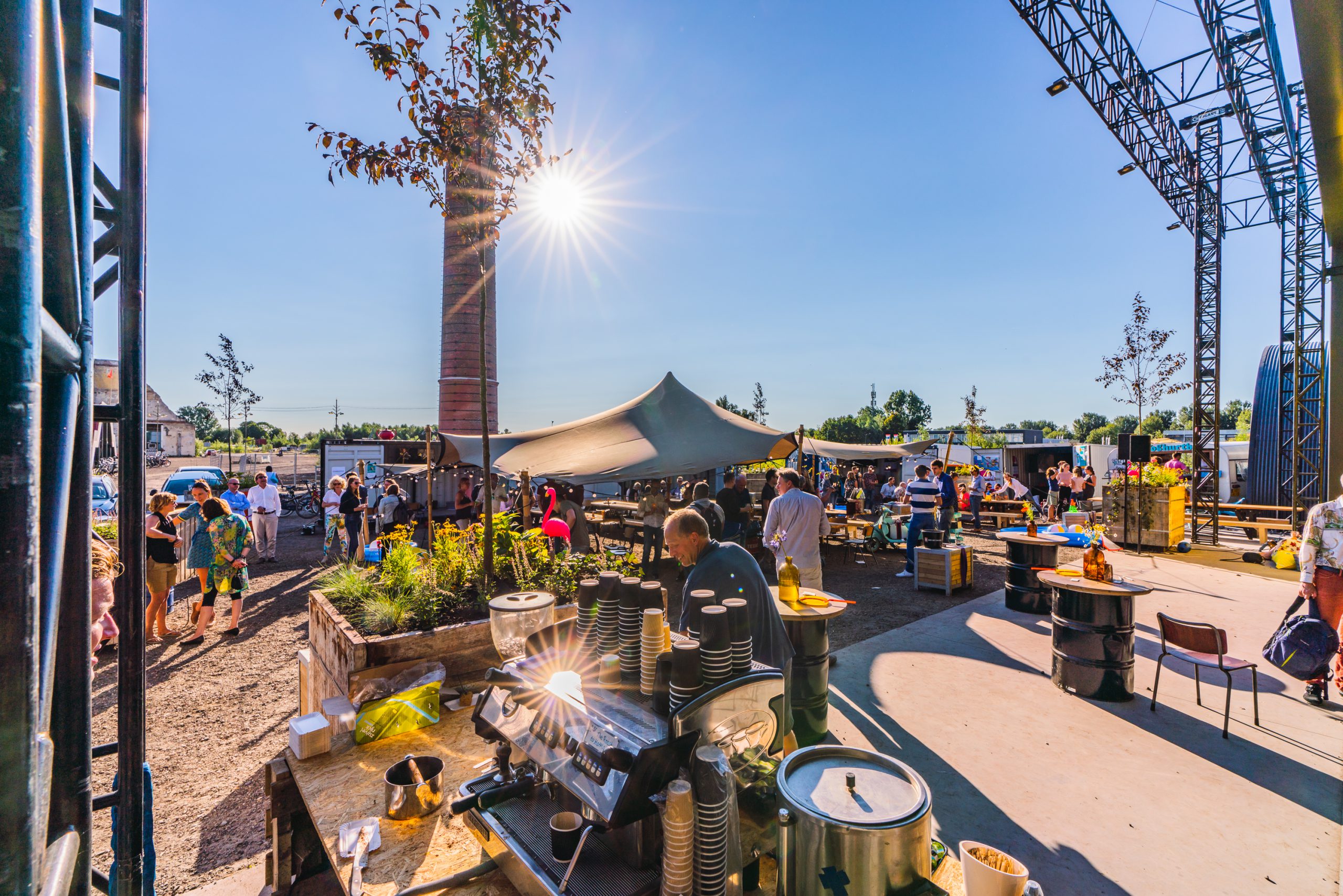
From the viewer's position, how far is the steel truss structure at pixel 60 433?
2.08 ft

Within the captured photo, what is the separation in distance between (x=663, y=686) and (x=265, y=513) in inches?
517

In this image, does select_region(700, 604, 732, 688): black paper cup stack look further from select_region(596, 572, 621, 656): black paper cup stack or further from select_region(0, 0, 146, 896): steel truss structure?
select_region(0, 0, 146, 896): steel truss structure

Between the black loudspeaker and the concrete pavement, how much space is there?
289 inches

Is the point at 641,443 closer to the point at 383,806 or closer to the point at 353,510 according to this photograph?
A: the point at 353,510

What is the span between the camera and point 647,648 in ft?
6.02

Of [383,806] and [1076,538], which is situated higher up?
[1076,538]

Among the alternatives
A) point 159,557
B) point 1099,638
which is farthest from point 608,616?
point 159,557

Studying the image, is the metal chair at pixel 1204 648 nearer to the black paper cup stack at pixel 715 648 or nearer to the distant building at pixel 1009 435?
the black paper cup stack at pixel 715 648

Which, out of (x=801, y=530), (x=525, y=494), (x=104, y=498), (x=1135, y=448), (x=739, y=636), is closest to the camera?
(x=739, y=636)

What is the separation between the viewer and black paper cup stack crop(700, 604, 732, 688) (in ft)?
5.50

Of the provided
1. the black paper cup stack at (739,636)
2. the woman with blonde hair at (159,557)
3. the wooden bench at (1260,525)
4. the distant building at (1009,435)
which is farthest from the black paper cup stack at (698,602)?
the distant building at (1009,435)

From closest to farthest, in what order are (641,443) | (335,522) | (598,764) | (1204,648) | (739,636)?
1. (598,764)
2. (739,636)
3. (1204,648)
4. (641,443)
5. (335,522)

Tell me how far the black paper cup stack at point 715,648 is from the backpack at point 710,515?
4.85 feet

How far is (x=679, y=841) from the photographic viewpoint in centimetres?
141
